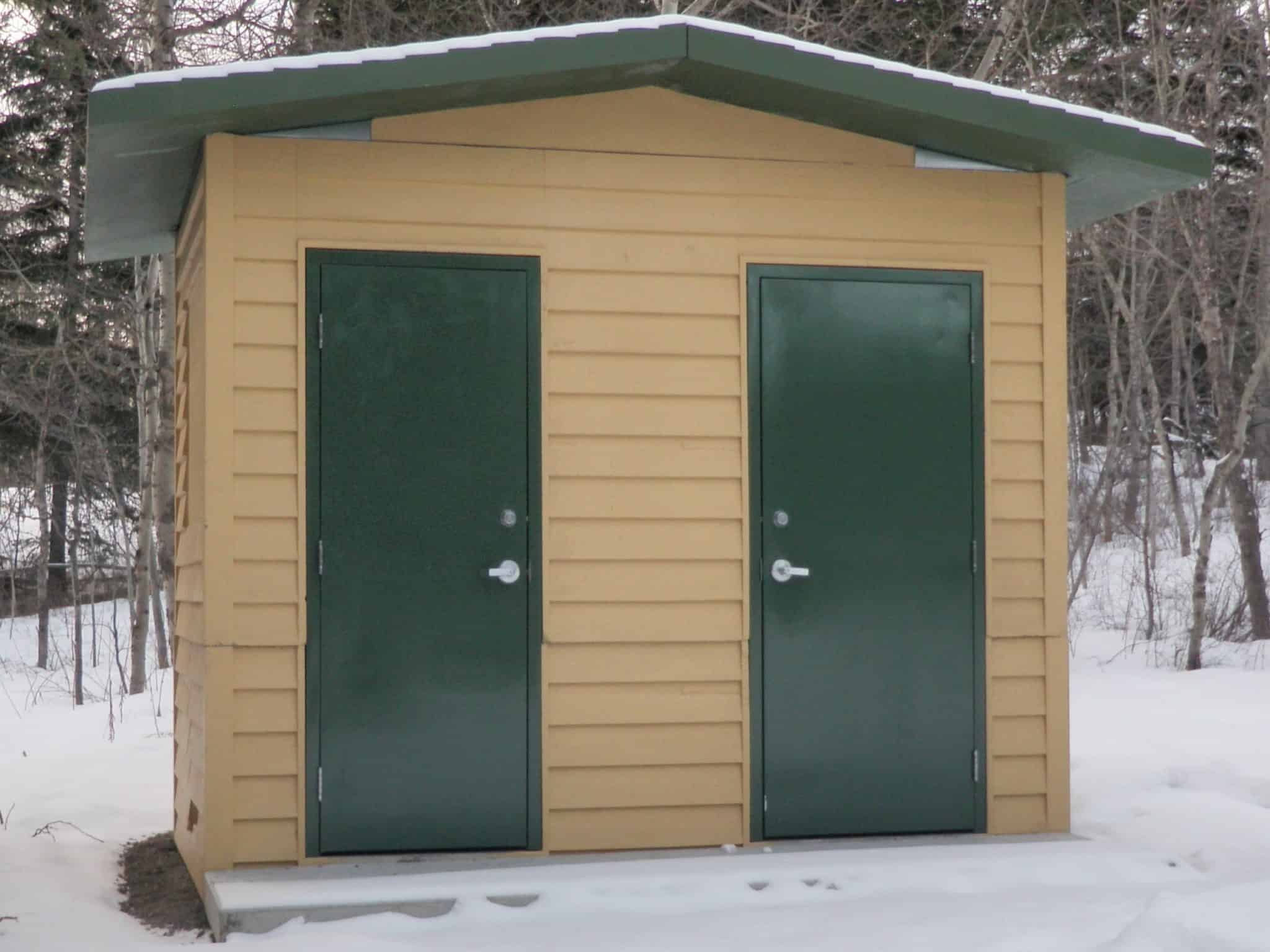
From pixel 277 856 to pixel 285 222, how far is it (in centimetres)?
220

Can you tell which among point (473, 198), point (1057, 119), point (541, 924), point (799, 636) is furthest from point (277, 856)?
point (1057, 119)

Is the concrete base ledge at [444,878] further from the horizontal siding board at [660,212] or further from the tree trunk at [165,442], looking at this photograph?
the tree trunk at [165,442]

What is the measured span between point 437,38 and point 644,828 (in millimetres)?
9005

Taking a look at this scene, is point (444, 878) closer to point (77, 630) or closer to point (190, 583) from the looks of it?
point (190, 583)

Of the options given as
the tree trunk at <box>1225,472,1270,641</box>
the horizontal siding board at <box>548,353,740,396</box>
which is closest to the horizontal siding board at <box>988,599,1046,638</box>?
the horizontal siding board at <box>548,353,740,396</box>

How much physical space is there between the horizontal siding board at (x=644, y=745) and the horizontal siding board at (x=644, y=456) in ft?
3.02

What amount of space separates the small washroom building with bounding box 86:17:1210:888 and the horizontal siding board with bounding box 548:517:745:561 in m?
0.01

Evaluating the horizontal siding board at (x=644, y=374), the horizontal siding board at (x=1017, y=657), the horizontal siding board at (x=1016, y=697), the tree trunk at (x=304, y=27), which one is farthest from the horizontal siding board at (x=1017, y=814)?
the tree trunk at (x=304, y=27)

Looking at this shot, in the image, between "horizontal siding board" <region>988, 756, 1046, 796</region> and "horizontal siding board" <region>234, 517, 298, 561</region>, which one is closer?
"horizontal siding board" <region>234, 517, 298, 561</region>

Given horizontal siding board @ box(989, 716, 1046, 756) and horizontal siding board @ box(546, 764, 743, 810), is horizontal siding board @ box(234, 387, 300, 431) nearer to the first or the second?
horizontal siding board @ box(546, 764, 743, 810)

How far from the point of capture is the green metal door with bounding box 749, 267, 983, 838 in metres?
5.52

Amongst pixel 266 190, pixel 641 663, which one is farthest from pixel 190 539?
pixel 641 663

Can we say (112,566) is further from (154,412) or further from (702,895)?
(702,895)

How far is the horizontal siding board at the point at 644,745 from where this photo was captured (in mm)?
5332
